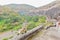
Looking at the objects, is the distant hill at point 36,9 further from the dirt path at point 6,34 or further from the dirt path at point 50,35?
the dirt path at point 6,34

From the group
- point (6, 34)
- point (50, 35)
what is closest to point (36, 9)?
point (50, 35)

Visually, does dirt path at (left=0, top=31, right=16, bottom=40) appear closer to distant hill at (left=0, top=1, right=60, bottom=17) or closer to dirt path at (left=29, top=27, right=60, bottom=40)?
dirt path at (left=29, top=27, right=60, bottom=40)

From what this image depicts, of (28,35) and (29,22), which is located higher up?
(29,22)

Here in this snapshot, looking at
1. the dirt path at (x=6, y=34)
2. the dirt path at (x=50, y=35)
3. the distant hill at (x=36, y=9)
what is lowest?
the dirt path at (x=50, y=35)

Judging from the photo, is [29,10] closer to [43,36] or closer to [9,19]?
[9,19]

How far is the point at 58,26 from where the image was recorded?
9.02ft

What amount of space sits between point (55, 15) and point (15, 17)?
78 cm

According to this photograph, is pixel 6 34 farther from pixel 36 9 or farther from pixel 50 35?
pixel 36 9

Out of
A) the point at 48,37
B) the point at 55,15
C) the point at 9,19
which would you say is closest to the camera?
the point at 48,37

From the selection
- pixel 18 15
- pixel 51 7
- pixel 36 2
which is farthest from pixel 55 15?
pixel 18 15

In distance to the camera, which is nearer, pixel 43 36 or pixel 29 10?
pixel 43 36

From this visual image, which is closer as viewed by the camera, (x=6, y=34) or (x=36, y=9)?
(x=6, y=34)

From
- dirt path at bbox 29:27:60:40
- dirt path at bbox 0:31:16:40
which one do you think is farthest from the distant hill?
dirt path at bbox 0:31:16:40

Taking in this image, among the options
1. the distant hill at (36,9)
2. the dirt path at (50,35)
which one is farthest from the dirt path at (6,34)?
the distant hill at (36,9)
